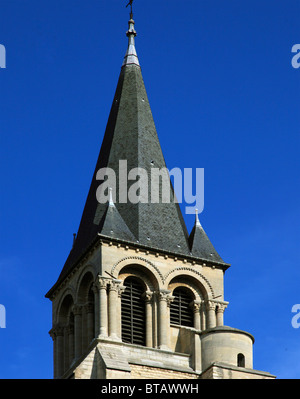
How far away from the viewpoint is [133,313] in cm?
4638

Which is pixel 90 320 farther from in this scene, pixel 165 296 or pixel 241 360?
pixel 241 360

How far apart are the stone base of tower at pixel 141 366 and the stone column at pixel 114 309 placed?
522 mm

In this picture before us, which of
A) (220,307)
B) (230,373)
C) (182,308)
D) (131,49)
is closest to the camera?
(230,373)

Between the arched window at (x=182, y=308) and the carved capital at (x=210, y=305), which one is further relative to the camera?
the carved capital at (x=210, y=305)

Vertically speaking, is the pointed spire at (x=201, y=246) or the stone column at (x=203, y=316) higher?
the pointed spire at (x=201, y=246)

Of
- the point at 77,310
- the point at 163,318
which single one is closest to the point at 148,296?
the point at 163,318

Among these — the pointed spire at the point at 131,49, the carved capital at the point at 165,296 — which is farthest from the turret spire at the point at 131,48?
the carved capital at the point at 165,296

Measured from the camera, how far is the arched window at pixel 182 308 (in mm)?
47219

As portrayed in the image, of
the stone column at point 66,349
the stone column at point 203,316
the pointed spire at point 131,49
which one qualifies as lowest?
the stone column at point 66,349

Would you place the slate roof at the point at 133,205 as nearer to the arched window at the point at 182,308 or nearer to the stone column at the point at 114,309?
the arched window at the point at 182,308

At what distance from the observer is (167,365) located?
44688 millimetres

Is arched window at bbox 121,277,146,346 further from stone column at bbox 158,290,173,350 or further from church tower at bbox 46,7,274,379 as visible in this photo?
stone column at bbox 158,290,173,350

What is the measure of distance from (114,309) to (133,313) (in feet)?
3.97

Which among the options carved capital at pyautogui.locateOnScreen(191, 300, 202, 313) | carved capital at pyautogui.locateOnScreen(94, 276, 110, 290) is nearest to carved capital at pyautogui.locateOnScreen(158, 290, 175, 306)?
carved capital at pyautogui.locateOnScreen(191, 300, 202, 313)
